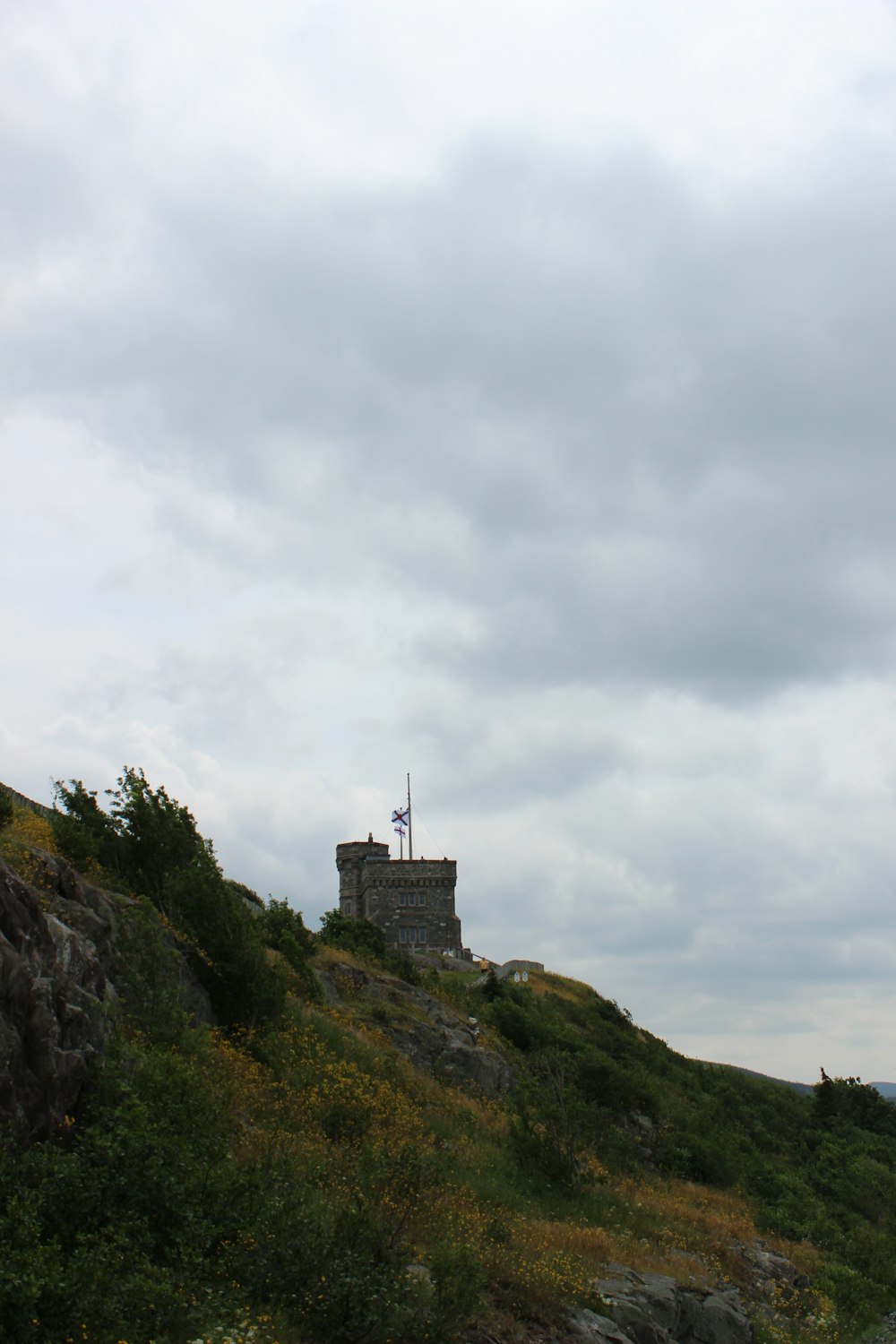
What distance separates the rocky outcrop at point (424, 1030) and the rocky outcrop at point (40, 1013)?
18379 millimetres

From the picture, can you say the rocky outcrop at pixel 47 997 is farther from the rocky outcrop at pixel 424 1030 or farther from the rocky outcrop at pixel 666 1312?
the rocky outcrop at pixel 424 1030

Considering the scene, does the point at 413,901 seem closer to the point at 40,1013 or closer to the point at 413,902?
the point at 413,902

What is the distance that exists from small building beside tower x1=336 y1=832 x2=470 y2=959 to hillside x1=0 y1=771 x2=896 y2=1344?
104 ft

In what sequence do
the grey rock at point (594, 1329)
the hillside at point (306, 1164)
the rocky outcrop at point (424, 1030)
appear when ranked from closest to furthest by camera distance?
the hillside at point (306, 1164)
the grey rock at point (594, 1329)
the rocky outcrop at point (424, 1030)

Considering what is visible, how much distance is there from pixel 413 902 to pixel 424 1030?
39.8 meters

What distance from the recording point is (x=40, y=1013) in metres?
13.8

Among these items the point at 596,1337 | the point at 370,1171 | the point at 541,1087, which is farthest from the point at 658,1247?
the point at 370,1171

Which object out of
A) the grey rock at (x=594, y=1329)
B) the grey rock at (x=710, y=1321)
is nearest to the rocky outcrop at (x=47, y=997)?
the grey rock at (x=594, y=1329)

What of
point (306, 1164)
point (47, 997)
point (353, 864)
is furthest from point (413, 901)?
point (47, 997)

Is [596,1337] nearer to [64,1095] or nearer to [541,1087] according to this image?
[64,1095]

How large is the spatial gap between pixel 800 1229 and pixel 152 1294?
2906cm

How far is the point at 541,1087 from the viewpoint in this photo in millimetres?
28406

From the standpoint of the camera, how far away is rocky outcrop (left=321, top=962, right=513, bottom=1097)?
3344 centimetres

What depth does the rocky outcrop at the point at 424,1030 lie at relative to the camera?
33438 mm
